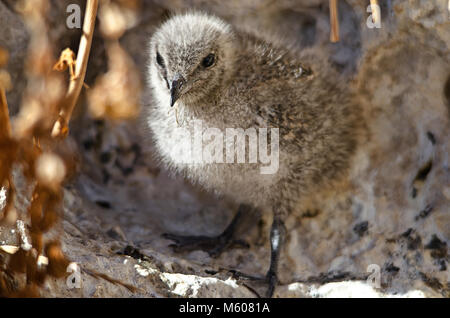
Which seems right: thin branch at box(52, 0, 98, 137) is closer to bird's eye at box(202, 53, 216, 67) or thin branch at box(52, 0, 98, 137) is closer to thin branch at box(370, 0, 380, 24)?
bird's eye at box(202, 53, 216, 67)

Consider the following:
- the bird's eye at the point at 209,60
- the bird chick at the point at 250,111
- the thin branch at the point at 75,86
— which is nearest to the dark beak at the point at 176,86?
the bird chick at the point at 250,111

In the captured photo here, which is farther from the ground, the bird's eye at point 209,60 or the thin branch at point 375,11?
the thin branch at point 375,11

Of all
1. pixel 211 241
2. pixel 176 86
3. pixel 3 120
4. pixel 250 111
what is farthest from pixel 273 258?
pixel 3 120

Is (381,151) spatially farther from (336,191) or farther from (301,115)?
(301,115)

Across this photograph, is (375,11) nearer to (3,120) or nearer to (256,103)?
(256,103)

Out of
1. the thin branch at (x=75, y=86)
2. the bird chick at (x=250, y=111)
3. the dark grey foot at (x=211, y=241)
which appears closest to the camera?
the thin branch at (x=75, y=86)

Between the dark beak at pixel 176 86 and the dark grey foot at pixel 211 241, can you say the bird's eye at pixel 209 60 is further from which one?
the dark grey foot at pixel 211 241
